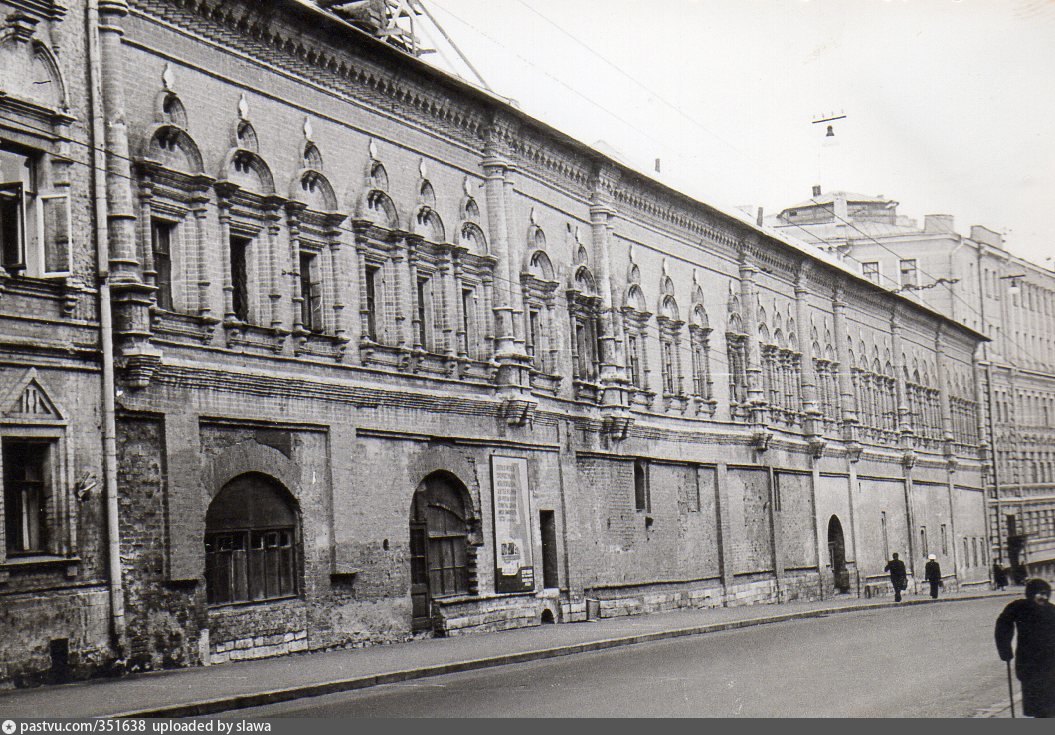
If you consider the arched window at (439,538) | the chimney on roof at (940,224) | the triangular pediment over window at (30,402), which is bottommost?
the arched window at (439,538)

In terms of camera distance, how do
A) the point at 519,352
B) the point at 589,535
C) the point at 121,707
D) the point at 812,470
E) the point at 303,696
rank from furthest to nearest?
the point at 812,470
the point at 589,535
the point at 519,352
the point at 303,696
the point at 121,707

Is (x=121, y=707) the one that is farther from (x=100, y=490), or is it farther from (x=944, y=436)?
(x=944, y=436)

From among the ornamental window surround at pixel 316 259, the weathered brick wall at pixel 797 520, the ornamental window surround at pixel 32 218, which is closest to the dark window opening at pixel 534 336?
the ornamental window surround at pixel 316 259

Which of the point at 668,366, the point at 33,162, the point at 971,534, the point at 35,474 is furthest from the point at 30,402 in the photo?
the point at 971,534

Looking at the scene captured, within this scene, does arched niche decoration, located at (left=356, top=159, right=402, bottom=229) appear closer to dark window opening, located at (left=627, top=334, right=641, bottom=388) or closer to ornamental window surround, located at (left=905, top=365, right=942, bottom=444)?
dark window opening, located at (left=627, top=334, right=641, bottom=388)

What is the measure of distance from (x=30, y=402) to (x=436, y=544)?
10579 mm

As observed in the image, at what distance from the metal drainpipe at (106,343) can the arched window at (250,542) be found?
2190 mm

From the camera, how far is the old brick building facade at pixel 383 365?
67.7 feet

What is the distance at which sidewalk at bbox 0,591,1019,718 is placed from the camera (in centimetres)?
1590

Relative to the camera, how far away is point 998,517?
6950 cm

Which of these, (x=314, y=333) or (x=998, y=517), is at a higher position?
(x=314, y=333)

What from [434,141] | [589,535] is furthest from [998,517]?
[434,141]

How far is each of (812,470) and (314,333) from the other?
1089 inches

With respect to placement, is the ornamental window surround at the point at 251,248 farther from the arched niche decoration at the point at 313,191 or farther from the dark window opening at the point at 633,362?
the dark window opening at the point at 633,362
